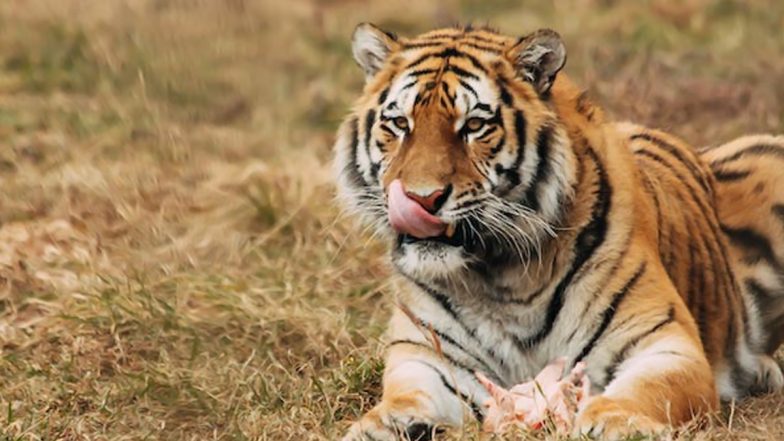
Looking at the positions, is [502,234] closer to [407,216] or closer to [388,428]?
[407,216]

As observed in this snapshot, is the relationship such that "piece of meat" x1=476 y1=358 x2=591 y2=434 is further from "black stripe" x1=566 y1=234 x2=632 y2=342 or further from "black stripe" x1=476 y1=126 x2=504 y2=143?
"black stripe" x1=476 y1=126 x2=504 y2=143

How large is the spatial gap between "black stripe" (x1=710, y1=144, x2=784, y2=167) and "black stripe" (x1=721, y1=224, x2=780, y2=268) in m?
0.37

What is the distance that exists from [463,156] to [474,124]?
0.14 m

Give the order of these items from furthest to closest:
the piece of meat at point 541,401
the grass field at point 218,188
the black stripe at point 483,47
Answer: the grass field at point 218,188
the black stripe at point 483,47
the piece of meat at point 541,401

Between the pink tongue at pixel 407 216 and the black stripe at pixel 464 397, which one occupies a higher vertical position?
the pink tongue at pixel 407 216

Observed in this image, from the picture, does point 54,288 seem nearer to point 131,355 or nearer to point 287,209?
point 131,355

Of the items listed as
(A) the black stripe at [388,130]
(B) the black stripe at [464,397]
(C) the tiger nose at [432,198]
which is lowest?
(B) the black stripe at [464,397]

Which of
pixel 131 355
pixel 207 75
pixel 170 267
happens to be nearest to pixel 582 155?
pixel 131 355

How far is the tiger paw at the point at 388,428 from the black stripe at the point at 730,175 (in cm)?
187

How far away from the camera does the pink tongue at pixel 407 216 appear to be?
482cm

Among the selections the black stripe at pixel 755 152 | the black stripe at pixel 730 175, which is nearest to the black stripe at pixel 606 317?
the black stripe at pixel 730 175

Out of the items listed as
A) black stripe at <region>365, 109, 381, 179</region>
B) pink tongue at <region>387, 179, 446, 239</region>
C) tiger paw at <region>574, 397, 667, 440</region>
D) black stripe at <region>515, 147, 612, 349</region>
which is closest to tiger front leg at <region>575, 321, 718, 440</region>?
tiger paw at <region>574, 397, 667, 440</region>

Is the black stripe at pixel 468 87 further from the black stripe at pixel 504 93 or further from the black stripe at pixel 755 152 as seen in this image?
the black stripe at pixel 755 152

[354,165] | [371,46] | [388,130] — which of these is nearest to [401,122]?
[388,130]
